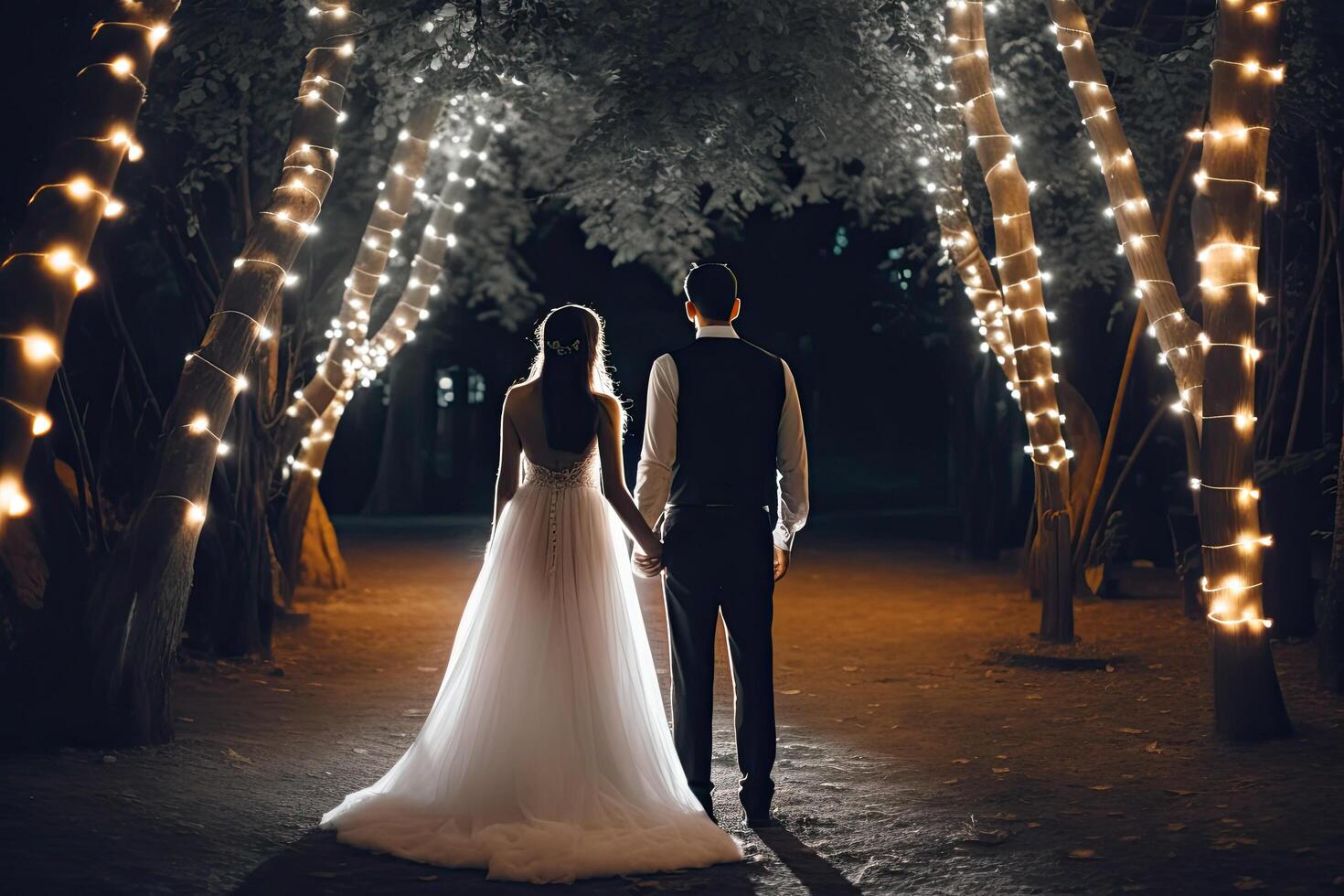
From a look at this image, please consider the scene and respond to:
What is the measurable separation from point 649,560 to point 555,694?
664 mm

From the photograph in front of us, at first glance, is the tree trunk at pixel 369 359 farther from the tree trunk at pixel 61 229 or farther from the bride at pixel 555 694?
the bride at pixel 555 694

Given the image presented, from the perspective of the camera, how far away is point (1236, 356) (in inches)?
311

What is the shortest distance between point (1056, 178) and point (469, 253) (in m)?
10.9

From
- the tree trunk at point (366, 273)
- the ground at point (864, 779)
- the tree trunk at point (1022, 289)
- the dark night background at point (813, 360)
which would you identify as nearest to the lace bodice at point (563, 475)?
the ground at point (864, 779)

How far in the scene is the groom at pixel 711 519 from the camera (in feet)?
19.8

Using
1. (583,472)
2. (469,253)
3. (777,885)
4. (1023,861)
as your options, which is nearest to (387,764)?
(583,472)

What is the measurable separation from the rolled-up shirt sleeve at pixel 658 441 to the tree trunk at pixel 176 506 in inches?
114

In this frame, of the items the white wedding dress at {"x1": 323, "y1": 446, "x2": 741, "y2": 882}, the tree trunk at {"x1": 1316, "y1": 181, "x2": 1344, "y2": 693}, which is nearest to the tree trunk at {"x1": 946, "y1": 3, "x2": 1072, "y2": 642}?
the tree trunk at {"x1": 1316, "y1": 181, "x2": 1344, "y2": 693}

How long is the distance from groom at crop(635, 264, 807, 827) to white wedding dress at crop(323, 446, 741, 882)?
0.67 ft

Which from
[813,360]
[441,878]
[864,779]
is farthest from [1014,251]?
[813,360]

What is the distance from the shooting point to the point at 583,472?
20.7ft

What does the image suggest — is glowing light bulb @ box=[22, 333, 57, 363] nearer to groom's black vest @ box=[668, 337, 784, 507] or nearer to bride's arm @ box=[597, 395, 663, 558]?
bride's arm @ box=[597, 395, 663, 558]

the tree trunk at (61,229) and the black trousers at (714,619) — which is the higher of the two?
the tree trunk at (61,229)

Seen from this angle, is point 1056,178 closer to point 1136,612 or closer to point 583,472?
point 1136,612
